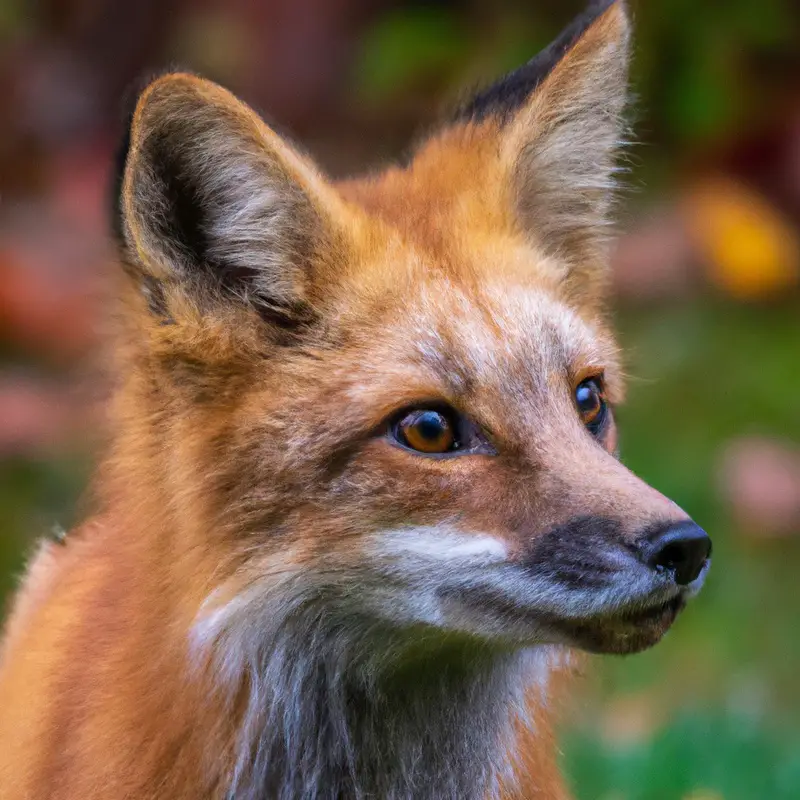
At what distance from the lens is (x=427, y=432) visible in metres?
3.46

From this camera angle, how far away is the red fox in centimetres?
336

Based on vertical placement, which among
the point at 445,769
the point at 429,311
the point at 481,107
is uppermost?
the point at 481,107

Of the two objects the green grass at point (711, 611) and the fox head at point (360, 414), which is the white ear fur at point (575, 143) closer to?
the fox head at point (360, 414)

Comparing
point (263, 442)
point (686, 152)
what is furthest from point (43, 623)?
point (686, 152)

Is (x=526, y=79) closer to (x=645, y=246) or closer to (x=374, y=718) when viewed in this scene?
(x=374, y=718)

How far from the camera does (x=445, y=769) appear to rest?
3.76m

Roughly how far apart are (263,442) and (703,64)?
7.73m

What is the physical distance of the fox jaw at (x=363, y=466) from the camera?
11.0 ft

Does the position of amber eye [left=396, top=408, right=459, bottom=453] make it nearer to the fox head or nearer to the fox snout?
the fox head

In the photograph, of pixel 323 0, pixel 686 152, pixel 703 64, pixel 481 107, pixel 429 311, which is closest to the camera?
pixel 429 311

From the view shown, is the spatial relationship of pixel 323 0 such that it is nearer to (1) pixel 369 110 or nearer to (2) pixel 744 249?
(1) pixel 369 110

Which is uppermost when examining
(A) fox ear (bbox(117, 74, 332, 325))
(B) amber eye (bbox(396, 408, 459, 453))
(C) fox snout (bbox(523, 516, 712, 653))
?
(A) fox ear (bbox(117, 74, 332, 325))

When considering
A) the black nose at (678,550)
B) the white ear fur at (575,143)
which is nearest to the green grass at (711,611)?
the white ear fur at (575,143)

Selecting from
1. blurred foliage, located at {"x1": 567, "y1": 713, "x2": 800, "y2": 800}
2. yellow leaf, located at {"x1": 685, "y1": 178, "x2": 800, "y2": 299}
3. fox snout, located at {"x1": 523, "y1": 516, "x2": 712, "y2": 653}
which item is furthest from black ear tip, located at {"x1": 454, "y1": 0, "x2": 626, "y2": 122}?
yellow leaf, located at {"x1": 685, "y1": 178, "x2": 800, "y2": 299}
